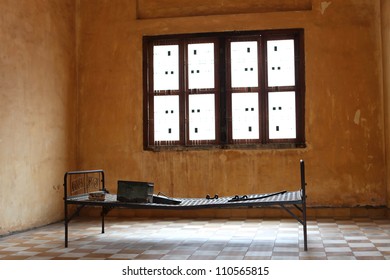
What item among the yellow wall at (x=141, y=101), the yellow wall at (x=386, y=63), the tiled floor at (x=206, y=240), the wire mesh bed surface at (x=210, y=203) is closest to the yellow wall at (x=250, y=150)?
the yellow wall at (x=141, y=101)

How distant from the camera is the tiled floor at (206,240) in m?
5.77

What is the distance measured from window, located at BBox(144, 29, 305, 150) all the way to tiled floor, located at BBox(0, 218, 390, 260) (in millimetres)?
1547

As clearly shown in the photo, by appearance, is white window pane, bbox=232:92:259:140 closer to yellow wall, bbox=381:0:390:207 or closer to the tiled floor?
the tiled floor

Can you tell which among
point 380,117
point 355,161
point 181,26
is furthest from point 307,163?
point 181,26

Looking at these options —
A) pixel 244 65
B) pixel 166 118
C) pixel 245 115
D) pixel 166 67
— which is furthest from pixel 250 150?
pixel 166 67

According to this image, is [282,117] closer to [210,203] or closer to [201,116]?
[201,116]

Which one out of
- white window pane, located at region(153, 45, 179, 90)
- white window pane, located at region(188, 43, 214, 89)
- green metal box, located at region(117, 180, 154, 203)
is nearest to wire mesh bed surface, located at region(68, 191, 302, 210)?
green metal box, located at region(117, 180, 154, 203)

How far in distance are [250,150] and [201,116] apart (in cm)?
108

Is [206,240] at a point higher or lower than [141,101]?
lower

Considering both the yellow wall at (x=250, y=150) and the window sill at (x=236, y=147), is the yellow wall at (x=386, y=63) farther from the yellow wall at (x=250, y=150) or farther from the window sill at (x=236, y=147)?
the window sill at (x=236, y=147)

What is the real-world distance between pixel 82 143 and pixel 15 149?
7.00 feet

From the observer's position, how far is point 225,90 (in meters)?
9.33

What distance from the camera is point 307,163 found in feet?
29.6

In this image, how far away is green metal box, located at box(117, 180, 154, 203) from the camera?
655 centimetres
